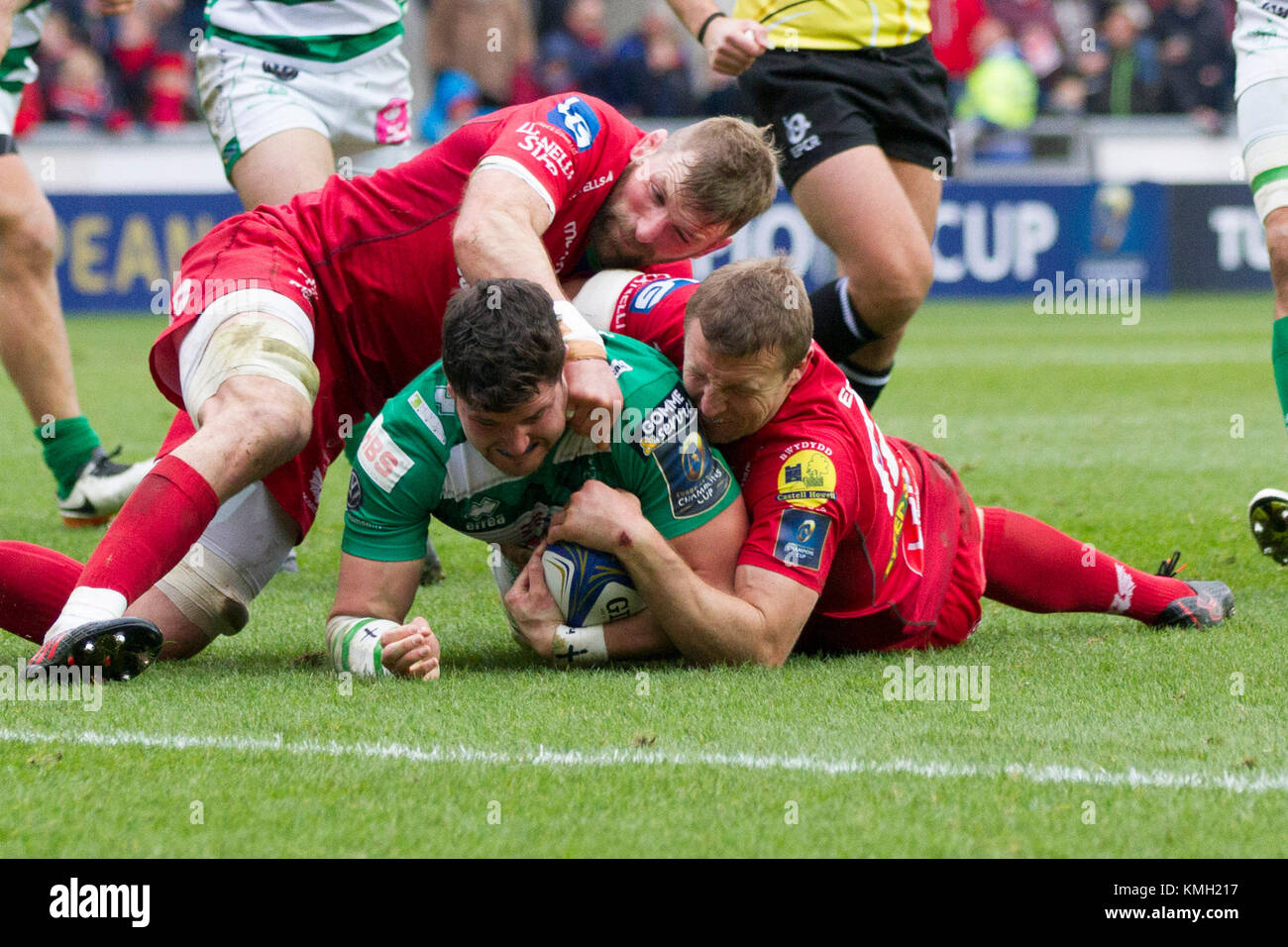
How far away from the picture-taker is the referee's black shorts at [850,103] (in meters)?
5.45

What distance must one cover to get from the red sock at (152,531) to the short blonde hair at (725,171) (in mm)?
1282

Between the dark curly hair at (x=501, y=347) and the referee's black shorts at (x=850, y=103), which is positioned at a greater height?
the dark curly hair at (x=501, y=347)

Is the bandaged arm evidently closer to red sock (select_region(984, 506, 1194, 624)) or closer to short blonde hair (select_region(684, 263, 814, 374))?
short blonde hair (select_region(684, 263, 814, 374))

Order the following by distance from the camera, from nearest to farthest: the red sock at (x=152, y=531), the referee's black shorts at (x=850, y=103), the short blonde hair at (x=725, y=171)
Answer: the red sock at (x=152, y=531)
the short blonde hair at (x=725, y=171)
the referee's black shorts at (x=850, y=103)

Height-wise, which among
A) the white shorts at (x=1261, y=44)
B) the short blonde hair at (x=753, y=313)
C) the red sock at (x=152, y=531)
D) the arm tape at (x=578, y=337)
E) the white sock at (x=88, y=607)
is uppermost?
the white shorts at (x=1261, y=44)

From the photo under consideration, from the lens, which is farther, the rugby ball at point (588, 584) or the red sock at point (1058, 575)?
the red sock at point (1058, 575)

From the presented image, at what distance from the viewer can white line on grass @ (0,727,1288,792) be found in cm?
266

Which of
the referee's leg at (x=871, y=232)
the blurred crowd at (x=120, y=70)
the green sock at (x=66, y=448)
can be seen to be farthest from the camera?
the blurred crowd at (x=120, y=70)

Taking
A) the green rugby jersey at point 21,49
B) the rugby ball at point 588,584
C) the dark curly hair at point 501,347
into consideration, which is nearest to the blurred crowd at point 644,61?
the green rugby jersey at point 21,49

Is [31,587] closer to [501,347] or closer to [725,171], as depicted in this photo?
[501,347]

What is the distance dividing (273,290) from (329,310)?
24 cm

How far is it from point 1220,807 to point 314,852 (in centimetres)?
128

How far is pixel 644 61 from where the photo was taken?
18.7 m

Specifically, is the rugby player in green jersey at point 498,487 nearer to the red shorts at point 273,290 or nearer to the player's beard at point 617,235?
the red shorts at point 273,290
